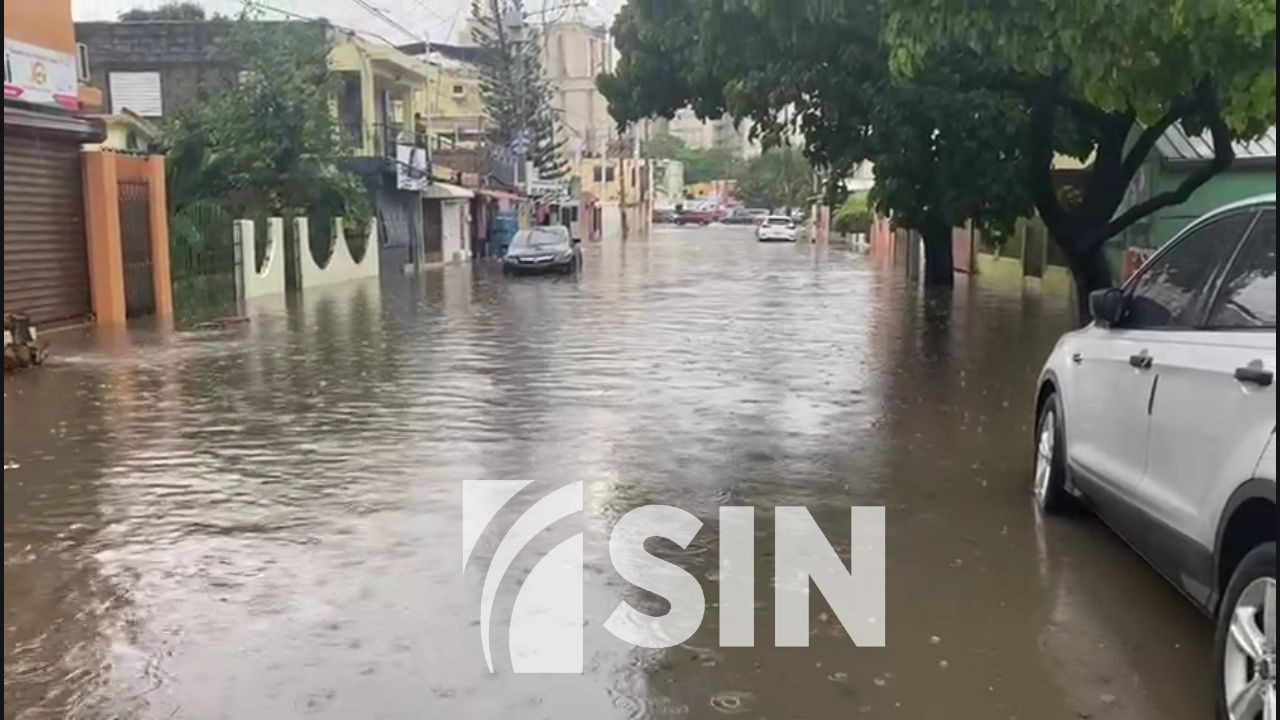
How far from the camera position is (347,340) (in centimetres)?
1603

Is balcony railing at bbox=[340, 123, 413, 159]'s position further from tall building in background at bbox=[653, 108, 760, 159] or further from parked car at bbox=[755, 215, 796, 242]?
tall building in background at bbox=[653, 108, 760, 159]

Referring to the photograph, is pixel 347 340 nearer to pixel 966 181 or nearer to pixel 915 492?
pixel 966 181

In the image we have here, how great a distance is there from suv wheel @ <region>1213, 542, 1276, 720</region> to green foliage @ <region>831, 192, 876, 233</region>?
5023cm

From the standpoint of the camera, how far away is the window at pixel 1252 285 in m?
4.30

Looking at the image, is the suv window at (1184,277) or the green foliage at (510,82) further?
the green foliage at (510,82)

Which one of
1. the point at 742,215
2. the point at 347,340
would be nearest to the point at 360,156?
the point at 347,340

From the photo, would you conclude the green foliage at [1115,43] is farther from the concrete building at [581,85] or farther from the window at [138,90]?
the concrete building at [581,85]

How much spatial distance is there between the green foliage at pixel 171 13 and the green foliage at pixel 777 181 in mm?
44500

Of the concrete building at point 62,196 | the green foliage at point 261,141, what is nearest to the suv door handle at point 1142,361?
the concrete building at point 62,196

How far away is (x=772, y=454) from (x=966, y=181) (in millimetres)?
9081

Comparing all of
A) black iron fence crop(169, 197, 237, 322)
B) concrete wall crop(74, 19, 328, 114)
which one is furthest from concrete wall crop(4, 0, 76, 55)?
concrete wall crop(74, 19, 328, 114)

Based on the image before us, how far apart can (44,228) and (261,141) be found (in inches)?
384

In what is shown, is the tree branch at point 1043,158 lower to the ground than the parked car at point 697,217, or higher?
higher

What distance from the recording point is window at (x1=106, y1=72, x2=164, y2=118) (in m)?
36.6
